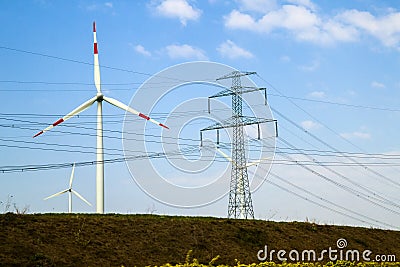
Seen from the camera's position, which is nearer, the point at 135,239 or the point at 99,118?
the point at 135,239

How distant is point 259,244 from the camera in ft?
66.5

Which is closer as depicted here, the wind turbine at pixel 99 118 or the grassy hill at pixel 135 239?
the grassy hill at pixel 135 239

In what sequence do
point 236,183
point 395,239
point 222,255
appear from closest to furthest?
point 222,255, point 395,239, point 236,183

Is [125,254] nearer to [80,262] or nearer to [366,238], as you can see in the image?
[80,262]

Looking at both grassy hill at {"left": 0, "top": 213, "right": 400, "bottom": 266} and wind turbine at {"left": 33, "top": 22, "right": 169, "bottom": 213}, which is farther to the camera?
wind turbine at {"left": 33, "top": 22, "right": 169, "bottom": 213}

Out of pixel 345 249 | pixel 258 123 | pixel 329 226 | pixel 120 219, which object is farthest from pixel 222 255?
pixel 258 123

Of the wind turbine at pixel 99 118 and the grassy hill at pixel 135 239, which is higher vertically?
the wind turbine at pixel 99 118

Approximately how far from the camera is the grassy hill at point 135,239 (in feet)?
48.5

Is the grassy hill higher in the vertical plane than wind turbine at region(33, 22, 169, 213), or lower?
lower

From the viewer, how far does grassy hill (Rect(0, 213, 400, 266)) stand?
14773 millimetres

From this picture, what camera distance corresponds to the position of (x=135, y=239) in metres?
17.2

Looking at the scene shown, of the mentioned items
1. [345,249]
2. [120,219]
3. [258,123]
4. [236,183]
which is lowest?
[345,249]

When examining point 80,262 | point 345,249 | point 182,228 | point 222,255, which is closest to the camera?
point 80,262

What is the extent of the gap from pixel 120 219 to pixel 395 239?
50.8ft
